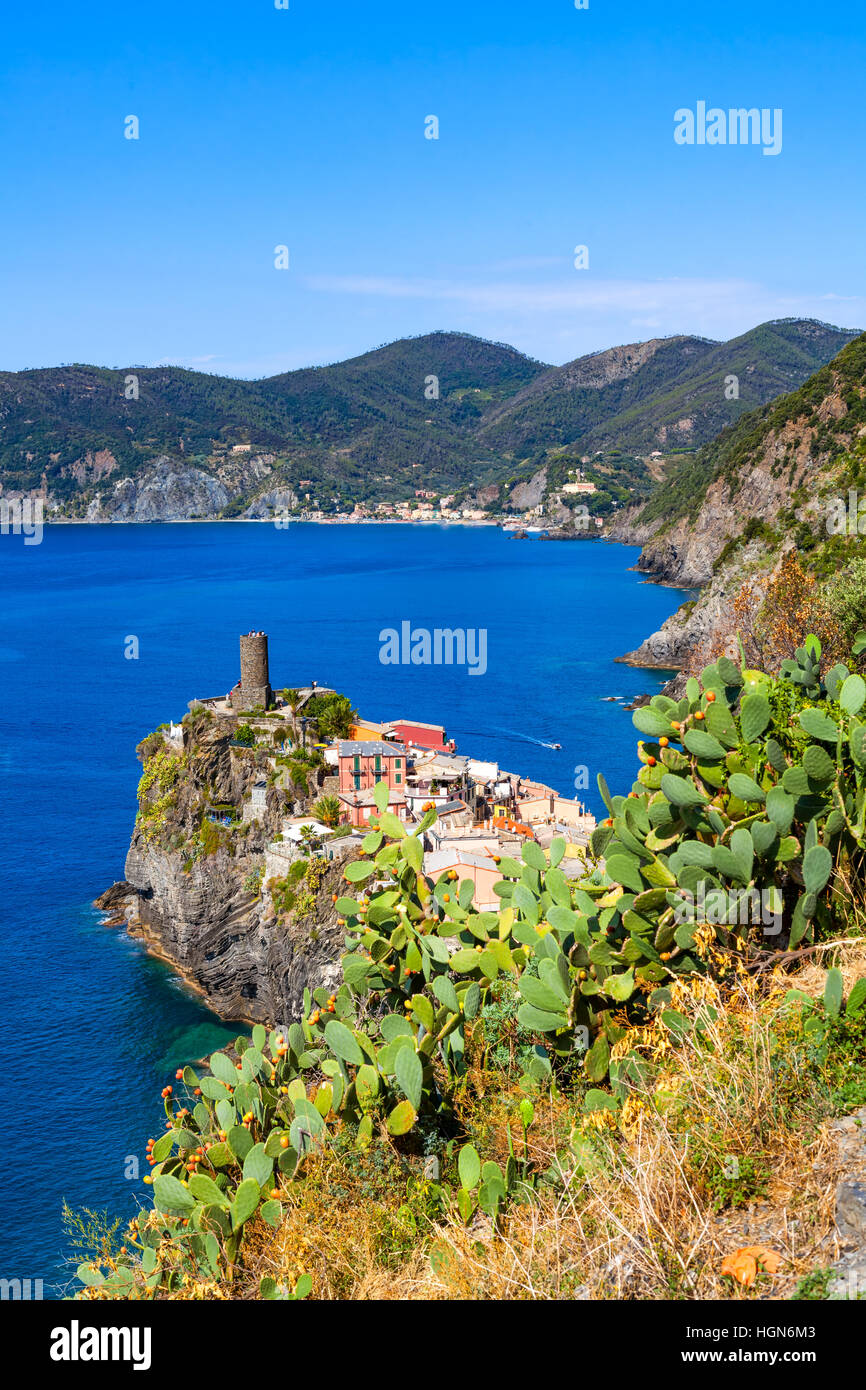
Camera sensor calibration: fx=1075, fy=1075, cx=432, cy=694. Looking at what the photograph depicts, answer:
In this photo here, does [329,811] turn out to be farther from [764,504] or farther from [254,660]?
[764,504]

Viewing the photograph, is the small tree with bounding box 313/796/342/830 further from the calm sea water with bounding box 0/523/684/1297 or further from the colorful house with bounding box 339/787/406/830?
the calm sea water with bounding box 0/523/684/1297

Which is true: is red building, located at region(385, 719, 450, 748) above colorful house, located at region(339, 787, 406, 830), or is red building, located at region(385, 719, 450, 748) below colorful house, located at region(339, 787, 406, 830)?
above

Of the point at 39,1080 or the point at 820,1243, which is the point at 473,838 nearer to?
the point at 39,1080

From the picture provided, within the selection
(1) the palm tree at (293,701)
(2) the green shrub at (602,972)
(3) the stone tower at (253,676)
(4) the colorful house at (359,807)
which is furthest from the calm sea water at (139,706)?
(2) the green shrub at (602,972)

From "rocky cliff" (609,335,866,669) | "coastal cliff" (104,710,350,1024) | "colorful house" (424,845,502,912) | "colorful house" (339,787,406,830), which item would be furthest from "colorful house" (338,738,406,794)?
"rocky cliff" (609,335,866,669)

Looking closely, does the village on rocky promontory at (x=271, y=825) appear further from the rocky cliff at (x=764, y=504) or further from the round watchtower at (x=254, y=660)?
the rocky cliff at (x=764, y=504)

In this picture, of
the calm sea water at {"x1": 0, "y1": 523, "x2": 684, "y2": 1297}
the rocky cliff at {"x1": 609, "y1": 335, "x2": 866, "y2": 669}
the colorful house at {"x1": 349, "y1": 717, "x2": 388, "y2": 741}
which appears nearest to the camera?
the calm sea water at {"x1": 0, "y1": 523, "x2": 684, "y2": 1297}

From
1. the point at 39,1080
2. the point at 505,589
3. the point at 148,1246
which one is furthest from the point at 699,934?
the point at 505,589
